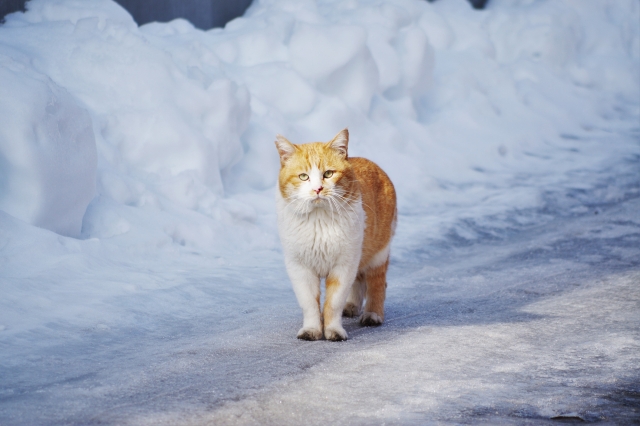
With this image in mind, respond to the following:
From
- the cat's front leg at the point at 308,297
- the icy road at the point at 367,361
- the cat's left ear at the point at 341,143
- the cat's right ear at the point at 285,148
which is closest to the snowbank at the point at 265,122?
the icy road at the point at 367,361

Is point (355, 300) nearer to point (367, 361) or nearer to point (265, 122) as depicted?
point (367, 361)

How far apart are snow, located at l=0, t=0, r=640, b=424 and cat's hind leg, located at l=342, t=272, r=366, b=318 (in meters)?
0.26

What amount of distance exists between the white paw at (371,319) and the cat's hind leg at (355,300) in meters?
0.30

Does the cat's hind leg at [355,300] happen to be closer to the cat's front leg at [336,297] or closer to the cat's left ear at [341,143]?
the cat's front leg at [336,297]

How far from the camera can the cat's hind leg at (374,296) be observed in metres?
3.64

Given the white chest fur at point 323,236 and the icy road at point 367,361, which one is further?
the white chest fur at point 323,236

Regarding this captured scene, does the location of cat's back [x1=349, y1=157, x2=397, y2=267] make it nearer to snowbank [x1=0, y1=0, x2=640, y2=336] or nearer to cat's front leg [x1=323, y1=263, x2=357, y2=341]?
cat's front leg [x1=323, y1=263, x2=357, y2=341]

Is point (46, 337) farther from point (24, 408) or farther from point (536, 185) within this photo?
point (536, 185)

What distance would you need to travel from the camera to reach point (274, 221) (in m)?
5.71

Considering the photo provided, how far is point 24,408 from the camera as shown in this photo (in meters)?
2.43

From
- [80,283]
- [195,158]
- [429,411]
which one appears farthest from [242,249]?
[429,411]

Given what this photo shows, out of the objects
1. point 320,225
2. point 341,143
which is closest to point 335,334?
point 320,225

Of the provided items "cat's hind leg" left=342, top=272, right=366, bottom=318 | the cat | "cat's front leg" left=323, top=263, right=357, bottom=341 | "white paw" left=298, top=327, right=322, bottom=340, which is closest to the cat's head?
the cat

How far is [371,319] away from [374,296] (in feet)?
0.43
